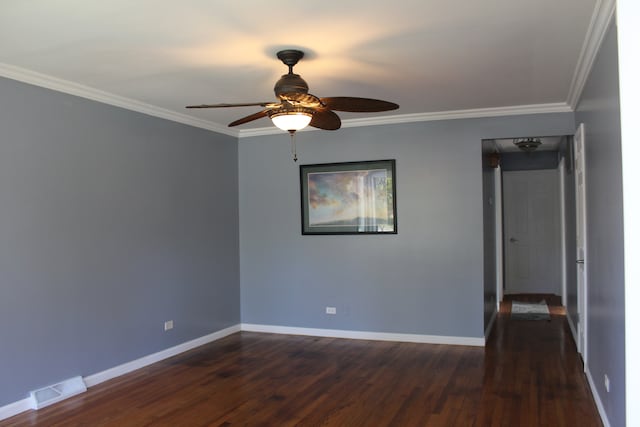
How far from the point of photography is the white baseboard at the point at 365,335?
520cm

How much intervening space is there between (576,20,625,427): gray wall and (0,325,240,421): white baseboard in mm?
3705

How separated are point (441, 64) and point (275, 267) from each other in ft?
10.8

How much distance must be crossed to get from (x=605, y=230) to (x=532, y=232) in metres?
6.23

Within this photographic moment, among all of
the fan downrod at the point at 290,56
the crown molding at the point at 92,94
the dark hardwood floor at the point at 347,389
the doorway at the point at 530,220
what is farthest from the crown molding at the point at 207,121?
the doorway at the point at 530,220

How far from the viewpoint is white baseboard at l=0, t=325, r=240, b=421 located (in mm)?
3467

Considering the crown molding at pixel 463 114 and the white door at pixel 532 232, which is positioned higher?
the crown molding at pixel 463 114

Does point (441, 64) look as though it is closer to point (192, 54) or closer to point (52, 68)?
point (192, 54)

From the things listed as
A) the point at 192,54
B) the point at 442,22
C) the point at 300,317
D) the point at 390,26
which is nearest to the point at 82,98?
the point at 192,54

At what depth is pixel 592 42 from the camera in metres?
3.04

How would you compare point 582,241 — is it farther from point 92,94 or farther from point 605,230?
point 92,94

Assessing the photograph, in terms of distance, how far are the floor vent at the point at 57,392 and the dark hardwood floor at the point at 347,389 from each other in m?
0.06

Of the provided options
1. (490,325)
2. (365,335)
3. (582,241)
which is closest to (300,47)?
(582,241)

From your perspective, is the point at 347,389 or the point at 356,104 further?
the point at 347,389

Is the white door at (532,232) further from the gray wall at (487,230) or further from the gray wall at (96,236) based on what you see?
the gray wall at (96,236)
